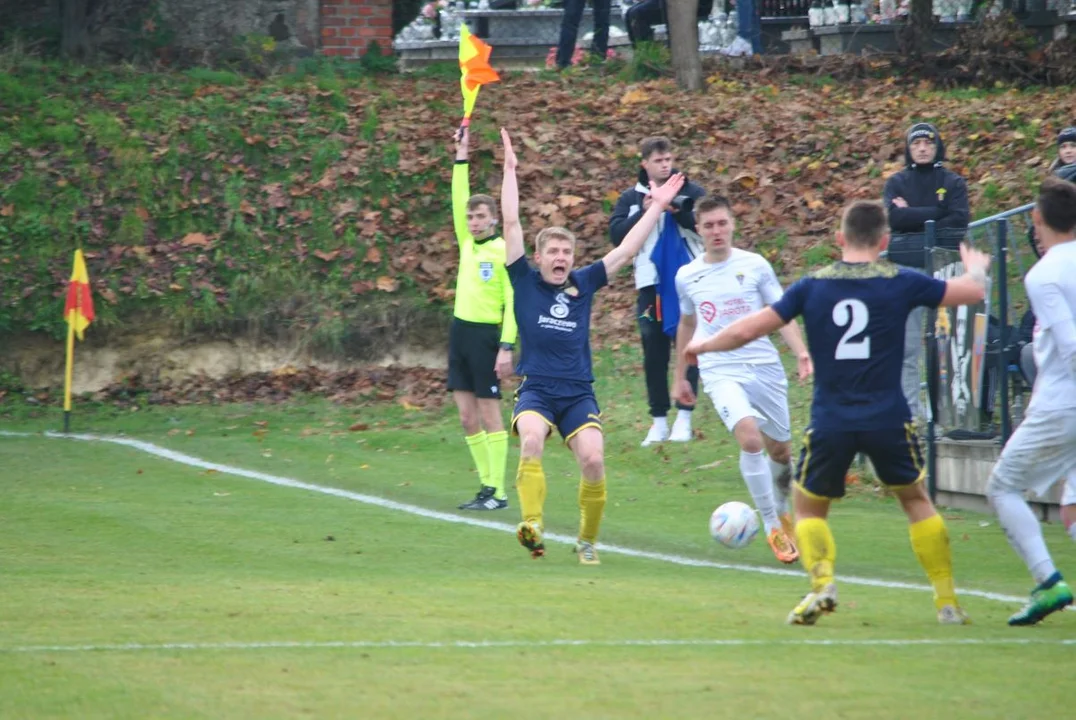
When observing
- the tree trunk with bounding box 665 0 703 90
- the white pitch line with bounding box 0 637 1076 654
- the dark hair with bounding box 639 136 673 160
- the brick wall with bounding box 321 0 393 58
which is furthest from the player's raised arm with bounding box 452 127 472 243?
the brick wall with bounding box 321 0 393 58

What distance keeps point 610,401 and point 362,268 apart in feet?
16.0

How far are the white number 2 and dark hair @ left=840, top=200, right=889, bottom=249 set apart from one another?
A: 0.29 m

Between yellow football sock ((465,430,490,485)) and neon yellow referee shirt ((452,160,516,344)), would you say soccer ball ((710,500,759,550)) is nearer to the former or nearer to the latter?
yellow football sock ((465,430,490,485))

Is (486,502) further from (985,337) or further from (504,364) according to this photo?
(985,337)

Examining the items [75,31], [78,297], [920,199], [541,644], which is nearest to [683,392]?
[920,199]

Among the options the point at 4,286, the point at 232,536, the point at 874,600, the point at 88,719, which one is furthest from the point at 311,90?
the point at 88,719

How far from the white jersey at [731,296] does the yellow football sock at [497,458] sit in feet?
8.01

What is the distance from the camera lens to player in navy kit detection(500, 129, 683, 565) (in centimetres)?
961

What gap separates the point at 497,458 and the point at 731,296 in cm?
285

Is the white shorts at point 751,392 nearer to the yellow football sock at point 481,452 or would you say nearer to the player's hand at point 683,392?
the player's hand at point 683,392

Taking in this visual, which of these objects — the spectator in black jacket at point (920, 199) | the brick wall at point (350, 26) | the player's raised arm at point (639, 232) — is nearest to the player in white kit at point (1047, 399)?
the player's raised arm at point (639, 232)

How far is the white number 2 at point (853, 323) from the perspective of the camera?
7.17m

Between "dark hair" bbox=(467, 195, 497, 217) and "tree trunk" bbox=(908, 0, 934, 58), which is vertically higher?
"tree trunk" bbox=(908, 0, 934, 58)

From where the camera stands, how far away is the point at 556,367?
385 inches
